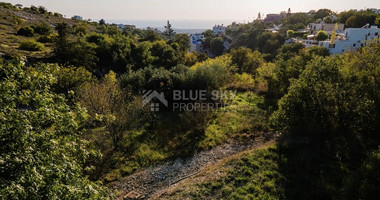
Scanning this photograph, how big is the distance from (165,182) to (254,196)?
12.3 ft

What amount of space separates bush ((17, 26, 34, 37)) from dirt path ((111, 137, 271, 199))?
93.6 feet

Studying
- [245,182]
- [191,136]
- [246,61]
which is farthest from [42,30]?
[245,182]

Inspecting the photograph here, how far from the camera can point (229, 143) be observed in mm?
12867

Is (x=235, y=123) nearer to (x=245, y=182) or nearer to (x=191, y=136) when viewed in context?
(x=191, y=136)

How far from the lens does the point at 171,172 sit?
10484 millimetres

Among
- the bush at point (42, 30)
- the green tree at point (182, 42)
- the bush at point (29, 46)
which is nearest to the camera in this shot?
the bush at point (29, 46)

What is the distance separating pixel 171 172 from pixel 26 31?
2967 cm

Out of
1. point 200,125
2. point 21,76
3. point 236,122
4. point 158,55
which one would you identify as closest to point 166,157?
point 200,125

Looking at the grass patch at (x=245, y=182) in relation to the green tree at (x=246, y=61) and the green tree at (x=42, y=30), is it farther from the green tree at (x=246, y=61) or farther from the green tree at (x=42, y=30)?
the green tree at (x=42, y=30)

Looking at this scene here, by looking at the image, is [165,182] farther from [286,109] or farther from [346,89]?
[346,89]

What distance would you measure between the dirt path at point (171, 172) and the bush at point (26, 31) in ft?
93.6

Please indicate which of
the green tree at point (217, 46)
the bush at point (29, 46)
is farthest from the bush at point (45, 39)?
the green tree at point (217, 46)

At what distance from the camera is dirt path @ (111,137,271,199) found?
9.52 meters

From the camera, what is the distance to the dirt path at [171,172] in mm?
9516
